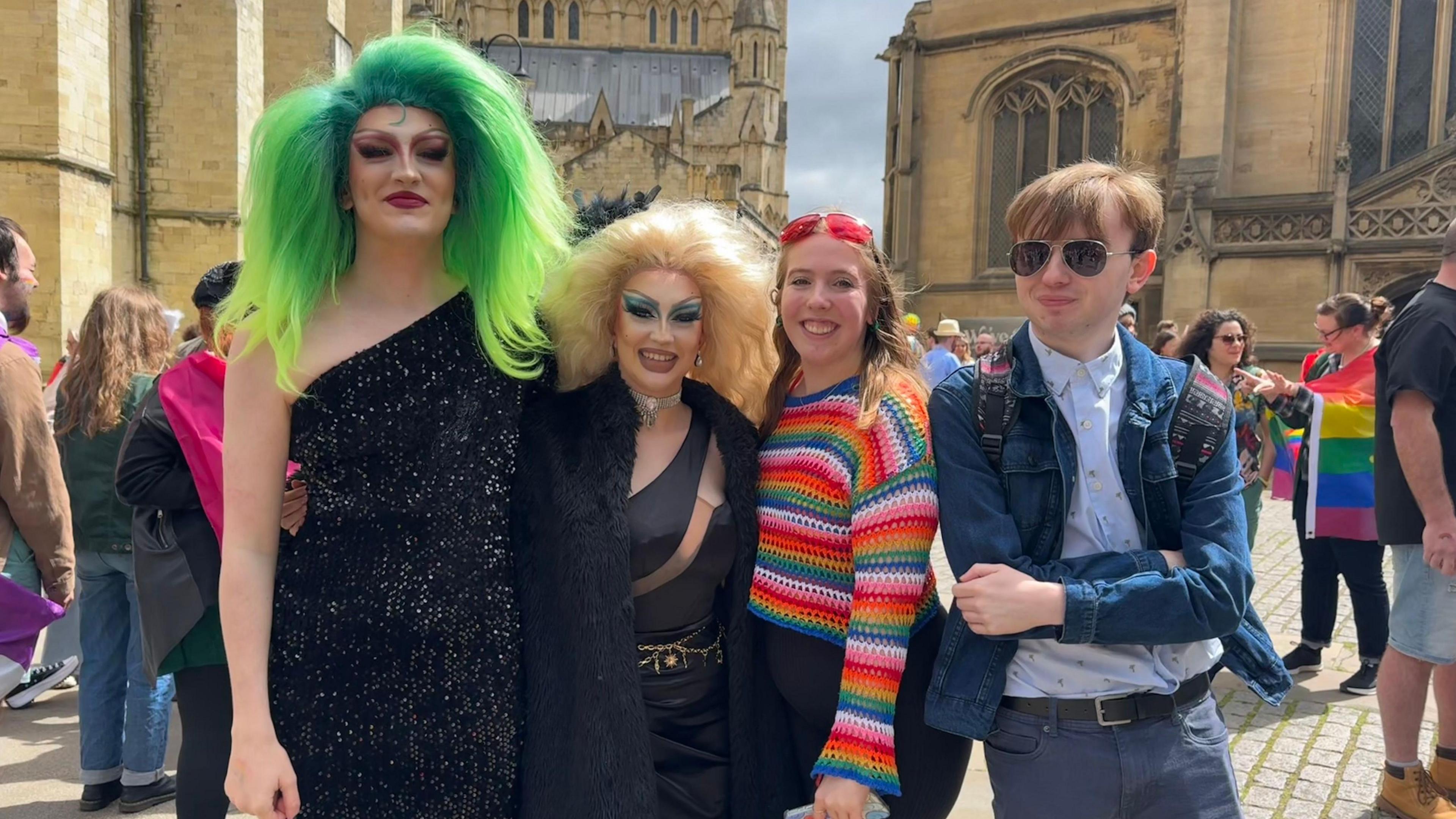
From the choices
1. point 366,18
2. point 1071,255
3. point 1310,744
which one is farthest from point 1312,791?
point 366,18

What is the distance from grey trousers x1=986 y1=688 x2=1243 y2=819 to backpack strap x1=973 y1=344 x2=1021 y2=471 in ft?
1.84

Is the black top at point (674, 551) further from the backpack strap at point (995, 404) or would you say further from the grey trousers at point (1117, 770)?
the grey trousers at point (1117, 770)

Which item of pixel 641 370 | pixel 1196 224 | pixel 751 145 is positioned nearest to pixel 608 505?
pixel 641 370

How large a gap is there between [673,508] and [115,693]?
306cm

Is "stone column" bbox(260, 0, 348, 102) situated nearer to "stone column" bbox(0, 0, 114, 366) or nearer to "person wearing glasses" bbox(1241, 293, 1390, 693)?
"stone column" bbox(0, 0, 114, 366)

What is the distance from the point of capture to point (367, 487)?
6.92 feet

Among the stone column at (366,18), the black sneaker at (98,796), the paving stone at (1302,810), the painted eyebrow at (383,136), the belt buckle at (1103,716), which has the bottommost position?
the black sneaker at (98,796)

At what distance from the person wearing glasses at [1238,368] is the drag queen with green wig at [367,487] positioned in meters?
4.77

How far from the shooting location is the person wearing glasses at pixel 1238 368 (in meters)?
5.72

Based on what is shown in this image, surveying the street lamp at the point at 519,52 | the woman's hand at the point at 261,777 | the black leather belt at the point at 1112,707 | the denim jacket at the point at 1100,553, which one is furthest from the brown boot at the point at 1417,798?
the street lamp at the point at 519,52

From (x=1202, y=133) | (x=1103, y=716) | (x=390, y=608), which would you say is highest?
(x=1202, y=133)

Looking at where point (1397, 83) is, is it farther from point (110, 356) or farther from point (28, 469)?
point (28, 469)

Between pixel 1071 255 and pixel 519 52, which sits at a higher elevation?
pixel 519 52

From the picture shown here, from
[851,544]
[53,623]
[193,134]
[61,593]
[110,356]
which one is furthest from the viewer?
[193,134]
